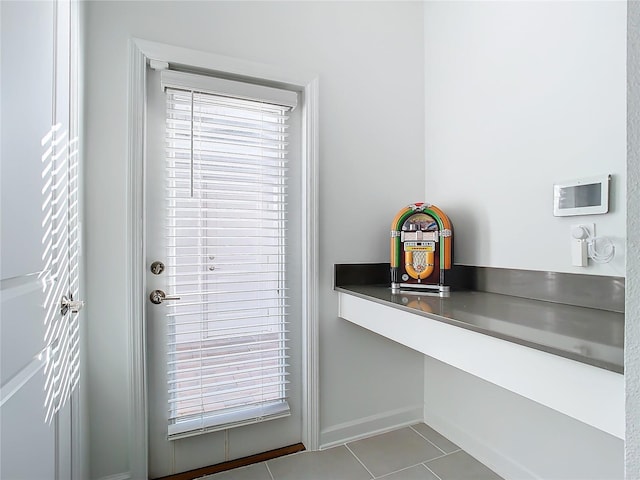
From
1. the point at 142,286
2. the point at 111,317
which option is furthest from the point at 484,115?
the point at 111,317

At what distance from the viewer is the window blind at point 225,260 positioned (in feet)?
5.36

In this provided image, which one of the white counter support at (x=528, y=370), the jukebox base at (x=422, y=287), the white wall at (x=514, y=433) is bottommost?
the white wall at (x=514, y=433)

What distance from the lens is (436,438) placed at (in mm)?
1938

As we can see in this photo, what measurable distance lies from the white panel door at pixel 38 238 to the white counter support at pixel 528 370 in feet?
3.87

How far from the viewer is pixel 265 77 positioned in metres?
1.73

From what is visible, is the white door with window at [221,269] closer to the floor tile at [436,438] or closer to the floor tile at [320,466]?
the floor tile at [320,466]

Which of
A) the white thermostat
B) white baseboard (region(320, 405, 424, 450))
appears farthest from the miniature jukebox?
white baseboard (region(320, 405, 424, 450))

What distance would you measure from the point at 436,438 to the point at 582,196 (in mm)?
1446

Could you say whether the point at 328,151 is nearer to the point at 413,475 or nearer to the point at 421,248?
the point at 421,248

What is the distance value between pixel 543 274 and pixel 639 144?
48.8 inches

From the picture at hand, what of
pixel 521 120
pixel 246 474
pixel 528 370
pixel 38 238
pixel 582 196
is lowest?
pixel 246 474

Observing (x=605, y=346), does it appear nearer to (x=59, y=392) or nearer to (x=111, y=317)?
(x=59, y=392)

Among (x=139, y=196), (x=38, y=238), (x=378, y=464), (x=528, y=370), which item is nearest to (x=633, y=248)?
(x=528, y=370)

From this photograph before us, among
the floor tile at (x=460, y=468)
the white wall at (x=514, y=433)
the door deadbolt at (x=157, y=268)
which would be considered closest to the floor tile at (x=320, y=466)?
the floor tile at (x=460, y=468)
